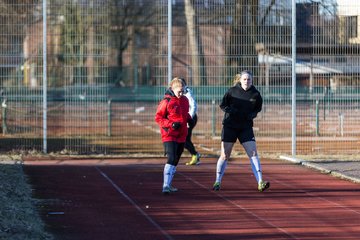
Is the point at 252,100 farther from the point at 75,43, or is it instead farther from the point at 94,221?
the point at 75,43

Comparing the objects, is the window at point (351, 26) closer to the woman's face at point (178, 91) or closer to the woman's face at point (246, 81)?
the woman's face at point (246, 81)

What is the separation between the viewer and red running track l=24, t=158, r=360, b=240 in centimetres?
984

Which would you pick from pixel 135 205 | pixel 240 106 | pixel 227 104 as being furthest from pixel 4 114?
pixel 135 205

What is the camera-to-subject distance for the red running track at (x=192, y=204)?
9.84 m

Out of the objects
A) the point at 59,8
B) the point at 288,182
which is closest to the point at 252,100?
the point at 288,182

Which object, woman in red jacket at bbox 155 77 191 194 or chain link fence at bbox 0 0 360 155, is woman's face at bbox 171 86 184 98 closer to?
woman in red jacket at bbox 155 77 191 194

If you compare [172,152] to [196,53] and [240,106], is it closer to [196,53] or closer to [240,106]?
[240,106]

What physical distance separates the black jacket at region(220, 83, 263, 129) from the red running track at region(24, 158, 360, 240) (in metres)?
1.21

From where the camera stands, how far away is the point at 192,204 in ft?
39.2

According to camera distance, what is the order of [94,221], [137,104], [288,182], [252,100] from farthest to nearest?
[137,104] < [288,182] < [252,100] < [94,221]

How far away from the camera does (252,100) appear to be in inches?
510

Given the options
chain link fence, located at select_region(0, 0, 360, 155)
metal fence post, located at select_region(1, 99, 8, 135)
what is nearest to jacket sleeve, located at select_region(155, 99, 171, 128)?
chain link fence, located at select_region(0, 0, 360, 155)

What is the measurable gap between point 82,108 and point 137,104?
618 inches

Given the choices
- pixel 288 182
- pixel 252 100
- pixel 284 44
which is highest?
pixel 284 44
